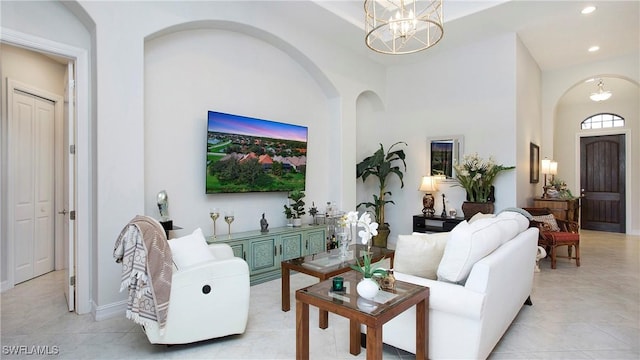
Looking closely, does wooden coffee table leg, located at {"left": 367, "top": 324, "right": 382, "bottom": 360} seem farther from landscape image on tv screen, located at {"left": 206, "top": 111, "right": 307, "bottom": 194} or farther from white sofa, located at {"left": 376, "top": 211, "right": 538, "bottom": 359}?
landscape image on tv screen, located at {"left": 206, "top": 111, "right": 307, "bottom": 194}

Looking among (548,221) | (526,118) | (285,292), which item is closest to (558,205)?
(548,221)

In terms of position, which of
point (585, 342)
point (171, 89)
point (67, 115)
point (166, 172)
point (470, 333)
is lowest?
point (585, 342)

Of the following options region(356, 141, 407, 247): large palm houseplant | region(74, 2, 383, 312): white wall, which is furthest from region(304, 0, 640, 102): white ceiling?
region(356, 141, 407, 247): large palm houseplant

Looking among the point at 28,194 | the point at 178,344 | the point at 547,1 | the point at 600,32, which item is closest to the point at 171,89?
the point at 28,194

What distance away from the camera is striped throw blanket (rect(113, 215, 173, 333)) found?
7.43 ft

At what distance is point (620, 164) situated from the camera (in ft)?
25.0

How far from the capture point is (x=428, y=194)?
240 inches

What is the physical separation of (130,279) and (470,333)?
2.21m

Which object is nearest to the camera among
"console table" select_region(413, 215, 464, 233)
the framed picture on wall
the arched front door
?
"console table" select_region(413, 215, 464, 233)

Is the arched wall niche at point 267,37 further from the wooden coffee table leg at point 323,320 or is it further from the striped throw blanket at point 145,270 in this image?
the wooden coffee table leg at point 323,320

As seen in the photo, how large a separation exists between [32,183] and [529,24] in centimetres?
709

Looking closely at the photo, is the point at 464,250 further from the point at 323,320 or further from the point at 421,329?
the point at 323,320

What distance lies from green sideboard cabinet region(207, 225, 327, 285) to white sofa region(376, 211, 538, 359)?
6.66 feet

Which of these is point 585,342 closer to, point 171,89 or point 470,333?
point 470,333
